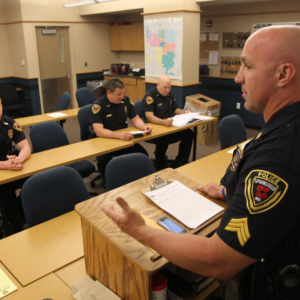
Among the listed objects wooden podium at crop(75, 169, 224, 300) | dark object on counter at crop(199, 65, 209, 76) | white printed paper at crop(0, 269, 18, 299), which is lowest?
white printed paper at crop(0, 269, 18, 299)

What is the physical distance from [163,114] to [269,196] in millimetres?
3361

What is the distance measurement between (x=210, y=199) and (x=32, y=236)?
3.10 feet

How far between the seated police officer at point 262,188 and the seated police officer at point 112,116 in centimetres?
234

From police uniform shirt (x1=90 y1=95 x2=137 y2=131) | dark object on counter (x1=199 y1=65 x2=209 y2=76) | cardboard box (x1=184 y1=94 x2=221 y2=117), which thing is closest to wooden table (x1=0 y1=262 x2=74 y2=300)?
police uniform shirt (x1=90 y1=95 x2=137 y2=131)

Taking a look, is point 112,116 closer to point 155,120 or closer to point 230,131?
point 155,120

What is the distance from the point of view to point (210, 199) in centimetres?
136

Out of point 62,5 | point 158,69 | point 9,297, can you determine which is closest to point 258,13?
point 158,69

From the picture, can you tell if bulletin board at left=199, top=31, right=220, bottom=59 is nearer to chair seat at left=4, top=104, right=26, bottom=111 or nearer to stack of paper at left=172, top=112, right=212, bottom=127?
stack of paper at left=172, top=112, right=212, bottom=127

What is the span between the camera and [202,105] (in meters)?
4.98

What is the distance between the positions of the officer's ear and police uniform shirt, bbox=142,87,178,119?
10.3 ft

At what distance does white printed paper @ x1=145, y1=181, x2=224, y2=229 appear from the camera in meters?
1.15

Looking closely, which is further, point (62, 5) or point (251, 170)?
point (62, 5)

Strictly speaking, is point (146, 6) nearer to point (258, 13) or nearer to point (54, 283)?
point (258, 13)

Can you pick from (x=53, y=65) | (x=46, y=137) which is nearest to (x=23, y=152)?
(x=46, y=137)
